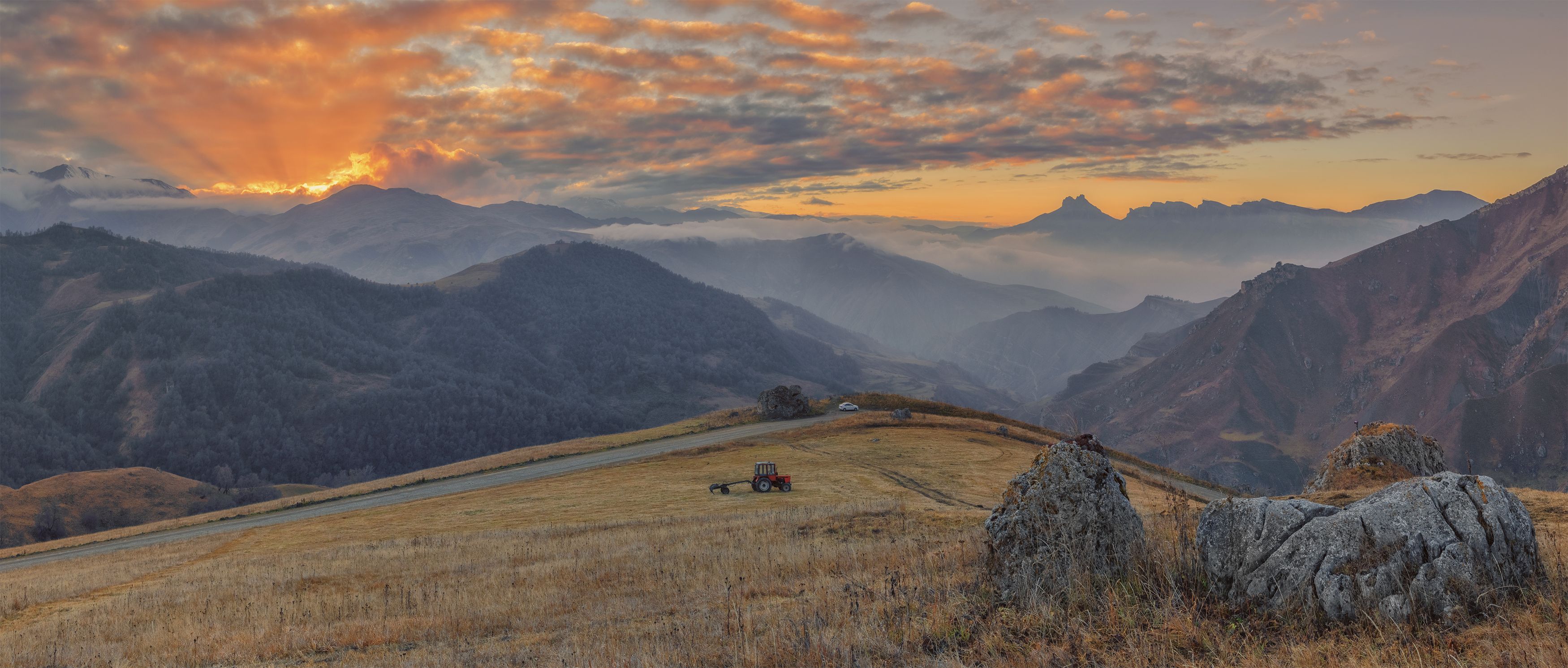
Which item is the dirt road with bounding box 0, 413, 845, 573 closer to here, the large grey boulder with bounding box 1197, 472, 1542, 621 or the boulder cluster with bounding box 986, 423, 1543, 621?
the boulder cluster with bounding box 986, 423, 1543, 621

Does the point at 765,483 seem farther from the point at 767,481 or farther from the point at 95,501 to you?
the point at 95,501

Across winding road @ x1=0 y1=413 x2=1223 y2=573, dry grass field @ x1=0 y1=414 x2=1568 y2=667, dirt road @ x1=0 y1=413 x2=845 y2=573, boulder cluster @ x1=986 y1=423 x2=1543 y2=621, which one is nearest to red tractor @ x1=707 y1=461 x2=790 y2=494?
dry grass field @ x1=0 y1=414 x2=1568 y2=667

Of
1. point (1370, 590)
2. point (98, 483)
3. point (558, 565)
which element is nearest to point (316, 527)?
point (558, 565)

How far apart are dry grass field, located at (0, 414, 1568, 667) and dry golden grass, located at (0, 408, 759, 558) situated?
14975mm

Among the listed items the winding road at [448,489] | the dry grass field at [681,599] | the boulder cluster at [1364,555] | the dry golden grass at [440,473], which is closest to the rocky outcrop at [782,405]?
the dry golden grass at [440,473]

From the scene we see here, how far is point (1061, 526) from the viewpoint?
42.8ft

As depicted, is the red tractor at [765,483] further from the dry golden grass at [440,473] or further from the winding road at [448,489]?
the dry golden grass at [440,473]

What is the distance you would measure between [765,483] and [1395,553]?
35941 mm

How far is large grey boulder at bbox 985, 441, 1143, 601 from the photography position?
12.3m

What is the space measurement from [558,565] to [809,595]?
11.8m

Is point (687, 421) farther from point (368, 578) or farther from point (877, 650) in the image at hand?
point (877, 650)

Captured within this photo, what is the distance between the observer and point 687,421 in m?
86.5

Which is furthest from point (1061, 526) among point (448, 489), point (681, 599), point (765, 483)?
point (448, 489)

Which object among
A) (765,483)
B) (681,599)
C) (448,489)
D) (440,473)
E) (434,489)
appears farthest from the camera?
(440,473)
